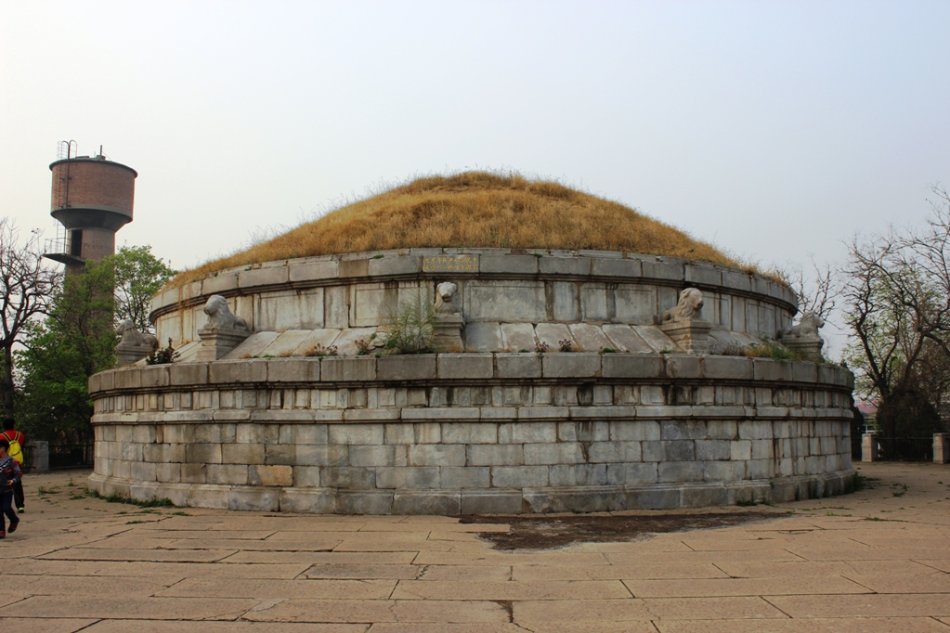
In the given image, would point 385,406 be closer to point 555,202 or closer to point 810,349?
point 555,202

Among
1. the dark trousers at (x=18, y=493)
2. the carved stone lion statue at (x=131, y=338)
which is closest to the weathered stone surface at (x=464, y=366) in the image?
the dark trousers at (x=18, y=493)

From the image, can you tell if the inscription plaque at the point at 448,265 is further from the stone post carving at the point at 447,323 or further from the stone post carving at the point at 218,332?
the stone post carving at the point at 218,332

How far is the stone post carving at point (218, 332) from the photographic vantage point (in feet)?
46.0

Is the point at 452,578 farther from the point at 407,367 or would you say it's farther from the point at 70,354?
the point at 70,354

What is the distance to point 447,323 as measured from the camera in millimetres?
12945

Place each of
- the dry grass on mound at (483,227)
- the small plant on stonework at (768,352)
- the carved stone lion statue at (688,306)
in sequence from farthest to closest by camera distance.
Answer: the dry grass on mound at (483,227) → the small plant on stonework at (768,352) → the carved stone lion statue at (688,306)

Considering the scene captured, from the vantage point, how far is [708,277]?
50.8 ft

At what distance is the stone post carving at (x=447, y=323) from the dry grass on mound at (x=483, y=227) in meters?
1.84

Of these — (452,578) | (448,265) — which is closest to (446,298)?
(448,265)

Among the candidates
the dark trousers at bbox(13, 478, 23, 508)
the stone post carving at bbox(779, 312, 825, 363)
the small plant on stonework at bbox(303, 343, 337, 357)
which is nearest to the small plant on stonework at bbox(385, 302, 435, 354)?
the small plant on stonework at bbox(303, 343, 337, 357)

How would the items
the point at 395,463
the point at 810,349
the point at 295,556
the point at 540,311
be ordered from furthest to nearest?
the point at 810,349, the point at 540,311, the point at 395,463, the point at 295,556

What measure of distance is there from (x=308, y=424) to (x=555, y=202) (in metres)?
8.49

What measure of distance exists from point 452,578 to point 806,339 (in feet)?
38.6

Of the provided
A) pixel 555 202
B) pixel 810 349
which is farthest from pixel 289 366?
pixel 810 349
